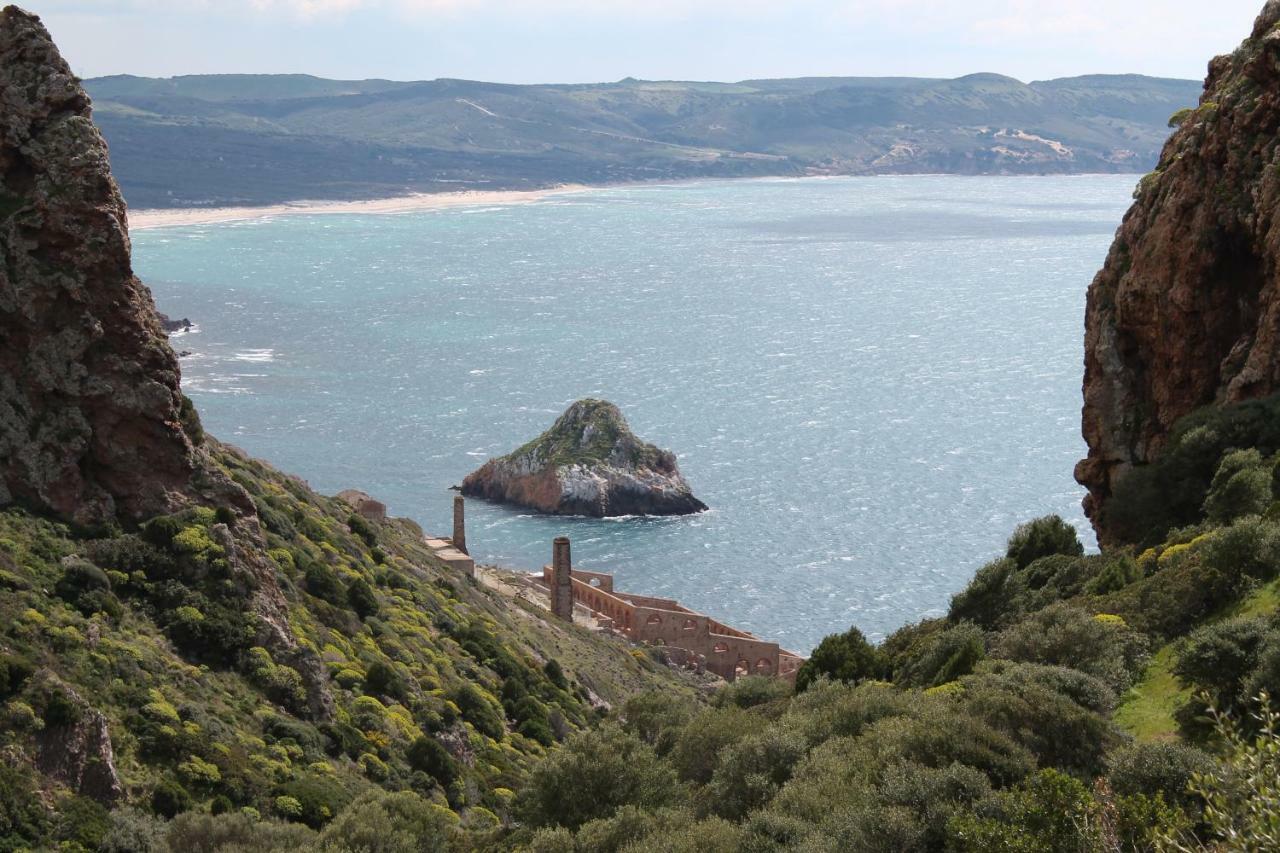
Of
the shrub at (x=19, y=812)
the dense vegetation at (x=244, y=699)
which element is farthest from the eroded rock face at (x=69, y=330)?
the shrub at (x=19, y=812)

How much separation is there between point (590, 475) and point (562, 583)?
3830 centimetres

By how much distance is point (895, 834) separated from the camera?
19766 mm

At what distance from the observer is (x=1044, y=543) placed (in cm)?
4191

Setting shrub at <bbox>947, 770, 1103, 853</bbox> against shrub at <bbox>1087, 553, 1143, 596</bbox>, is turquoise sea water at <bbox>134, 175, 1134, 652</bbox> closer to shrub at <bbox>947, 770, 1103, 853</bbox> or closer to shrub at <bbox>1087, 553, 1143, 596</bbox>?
shrub at <bbox>1087, 553, 1143, 596</bbox>

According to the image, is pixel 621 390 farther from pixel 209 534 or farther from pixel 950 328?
pixel 209 534

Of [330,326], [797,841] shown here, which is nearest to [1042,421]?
[330,326]

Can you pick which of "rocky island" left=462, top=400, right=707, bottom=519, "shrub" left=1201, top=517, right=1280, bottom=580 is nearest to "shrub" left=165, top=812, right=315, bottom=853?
"shrub" left=1201, top=517, right=1280, bottom=580

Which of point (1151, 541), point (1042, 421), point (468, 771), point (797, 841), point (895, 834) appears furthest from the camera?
point (1042, 421)

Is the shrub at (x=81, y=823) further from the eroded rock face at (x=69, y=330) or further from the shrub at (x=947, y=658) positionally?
the shrub at (x=947, y=658)

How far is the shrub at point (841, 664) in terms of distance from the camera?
35.8 m

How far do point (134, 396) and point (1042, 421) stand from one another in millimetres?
100153

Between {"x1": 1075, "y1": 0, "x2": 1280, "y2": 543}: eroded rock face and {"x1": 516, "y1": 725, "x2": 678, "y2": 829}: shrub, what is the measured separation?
50.2 ft

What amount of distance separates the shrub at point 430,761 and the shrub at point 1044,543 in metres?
16.1

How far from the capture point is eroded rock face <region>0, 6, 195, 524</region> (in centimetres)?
3625
